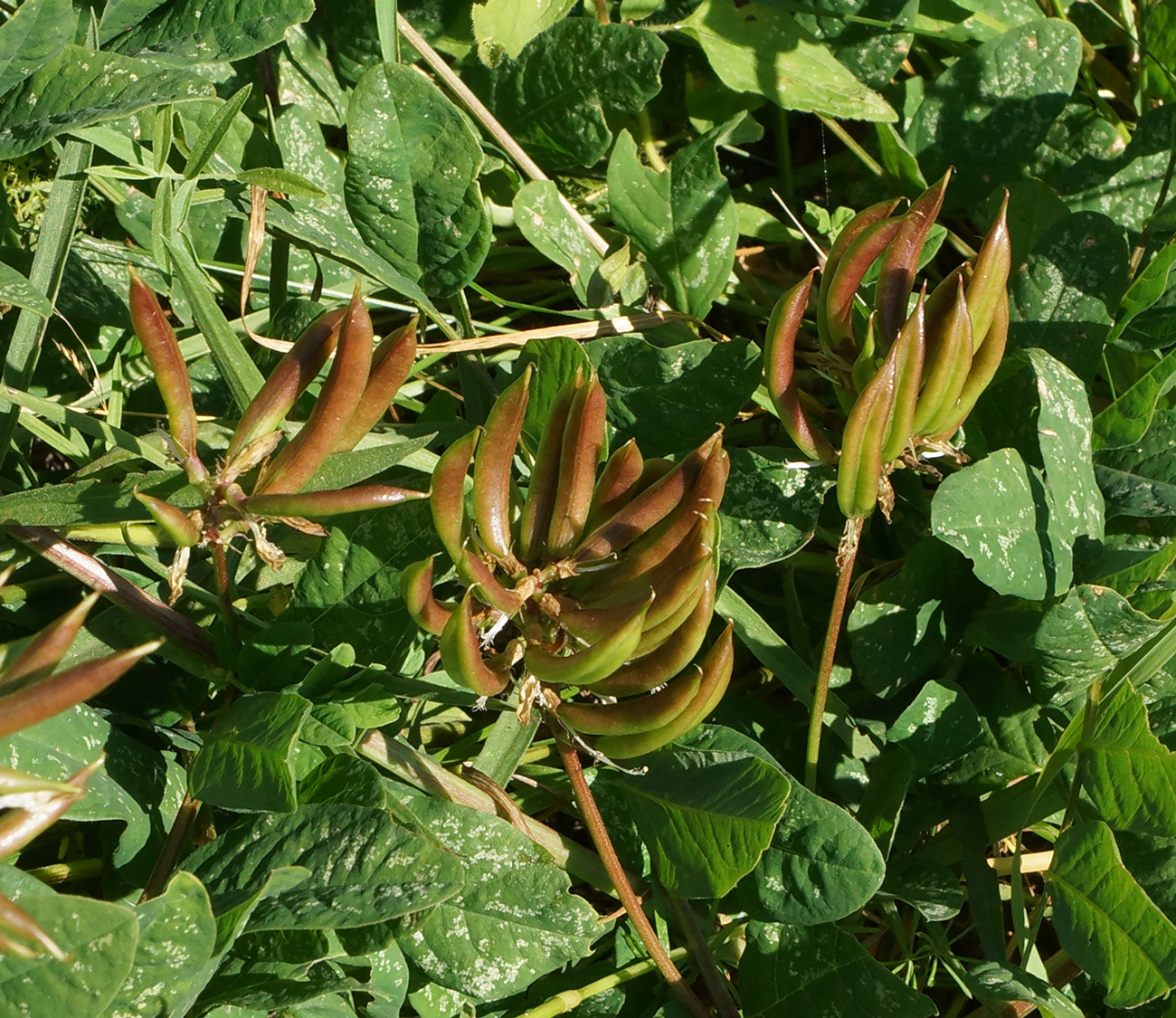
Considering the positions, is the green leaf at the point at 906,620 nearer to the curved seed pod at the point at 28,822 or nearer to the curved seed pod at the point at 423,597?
the curved seed pod at the point at 423,597

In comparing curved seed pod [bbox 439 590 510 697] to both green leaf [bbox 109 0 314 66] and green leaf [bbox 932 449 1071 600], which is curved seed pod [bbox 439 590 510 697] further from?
green leaf [bbox 109 0 314 66]

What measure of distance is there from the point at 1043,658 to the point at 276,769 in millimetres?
1240

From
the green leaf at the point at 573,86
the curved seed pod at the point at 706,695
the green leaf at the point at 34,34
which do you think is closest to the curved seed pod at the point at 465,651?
the curved seed pod at the point at 706,695

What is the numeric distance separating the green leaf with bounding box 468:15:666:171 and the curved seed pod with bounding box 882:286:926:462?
0.95 metres

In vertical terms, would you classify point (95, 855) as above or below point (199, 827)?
below

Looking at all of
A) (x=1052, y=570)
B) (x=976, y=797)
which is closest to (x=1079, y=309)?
(x=1052, y=570)

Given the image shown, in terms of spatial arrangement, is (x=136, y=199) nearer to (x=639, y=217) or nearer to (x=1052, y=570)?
(x=639, y=217)

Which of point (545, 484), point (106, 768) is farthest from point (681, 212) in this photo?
point (106, 768)

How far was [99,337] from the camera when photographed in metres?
2.18

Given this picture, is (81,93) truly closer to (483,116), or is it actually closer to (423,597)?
(483,116)

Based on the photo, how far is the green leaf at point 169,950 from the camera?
4.46 ft

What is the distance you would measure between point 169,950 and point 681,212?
1555mm

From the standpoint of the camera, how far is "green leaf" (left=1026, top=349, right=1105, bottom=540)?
1.88 meters

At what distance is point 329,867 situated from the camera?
1.51m
